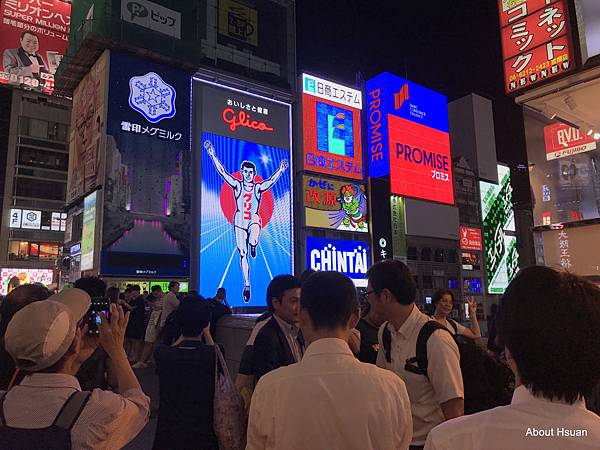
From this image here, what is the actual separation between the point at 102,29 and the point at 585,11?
1742 centimetres

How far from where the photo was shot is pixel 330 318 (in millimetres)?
1937

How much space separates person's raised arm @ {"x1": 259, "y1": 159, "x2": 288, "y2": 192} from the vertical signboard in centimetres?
728

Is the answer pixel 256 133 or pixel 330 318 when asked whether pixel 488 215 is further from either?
pixel 330 318

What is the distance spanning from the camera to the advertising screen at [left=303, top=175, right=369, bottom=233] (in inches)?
926

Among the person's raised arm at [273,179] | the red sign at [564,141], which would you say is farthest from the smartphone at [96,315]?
the person's raised arm at [273,179]

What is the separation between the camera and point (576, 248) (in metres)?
6.47

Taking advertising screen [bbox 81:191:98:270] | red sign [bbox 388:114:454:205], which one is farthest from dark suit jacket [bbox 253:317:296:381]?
red sign [bbox 388:114:454:205]

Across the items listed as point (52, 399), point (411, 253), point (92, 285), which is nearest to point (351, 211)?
point (411, 253)

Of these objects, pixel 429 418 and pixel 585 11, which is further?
pixel 585 11

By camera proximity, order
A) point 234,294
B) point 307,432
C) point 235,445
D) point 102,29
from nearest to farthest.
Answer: point 307,432 < point 235,445 < point 102,29 < point 234,294

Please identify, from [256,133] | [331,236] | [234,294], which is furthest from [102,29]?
[331,236]

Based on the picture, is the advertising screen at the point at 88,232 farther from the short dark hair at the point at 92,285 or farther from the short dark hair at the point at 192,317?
A: the short dark hair at the point at 192,317

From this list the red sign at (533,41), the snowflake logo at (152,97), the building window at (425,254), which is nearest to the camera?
the red sign at (533,41)

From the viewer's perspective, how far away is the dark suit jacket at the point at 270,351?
10.3 ft
